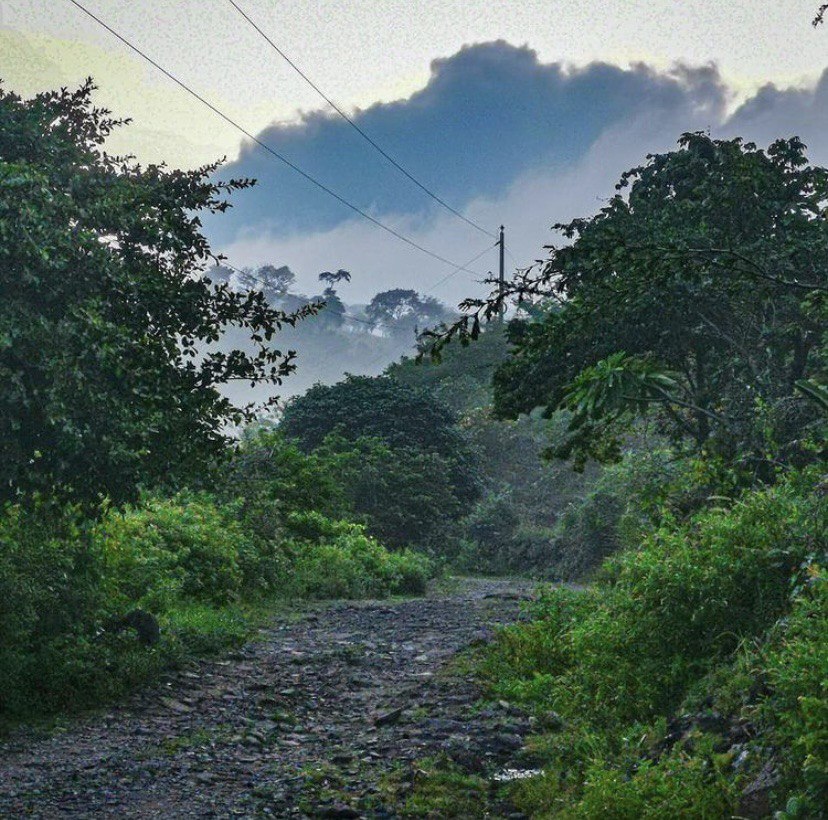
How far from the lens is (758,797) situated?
5.67m

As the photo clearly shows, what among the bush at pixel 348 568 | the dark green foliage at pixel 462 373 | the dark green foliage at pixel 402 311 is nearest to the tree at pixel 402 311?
the dark green foliage at pixel 402 311

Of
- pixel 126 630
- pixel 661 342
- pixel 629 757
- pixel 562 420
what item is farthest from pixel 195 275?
pixel 562 420

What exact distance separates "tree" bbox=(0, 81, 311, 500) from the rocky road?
104 inches

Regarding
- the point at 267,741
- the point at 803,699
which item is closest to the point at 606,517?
the point at 267,741

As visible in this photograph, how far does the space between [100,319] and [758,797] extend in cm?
720

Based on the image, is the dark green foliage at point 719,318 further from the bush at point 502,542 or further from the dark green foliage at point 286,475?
the bush at point 502,542

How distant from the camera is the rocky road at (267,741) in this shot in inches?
301

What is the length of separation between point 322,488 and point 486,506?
16022mm

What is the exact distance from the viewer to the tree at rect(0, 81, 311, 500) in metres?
9.45

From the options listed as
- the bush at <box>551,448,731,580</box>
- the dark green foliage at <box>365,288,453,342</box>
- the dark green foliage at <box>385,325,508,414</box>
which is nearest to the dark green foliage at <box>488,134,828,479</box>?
the bush at <box>551,448,731,580</box>

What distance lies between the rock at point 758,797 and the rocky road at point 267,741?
267cm

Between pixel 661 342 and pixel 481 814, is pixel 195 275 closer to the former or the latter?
pixel 481 814

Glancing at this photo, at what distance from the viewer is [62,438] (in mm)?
9555

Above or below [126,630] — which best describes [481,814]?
below
